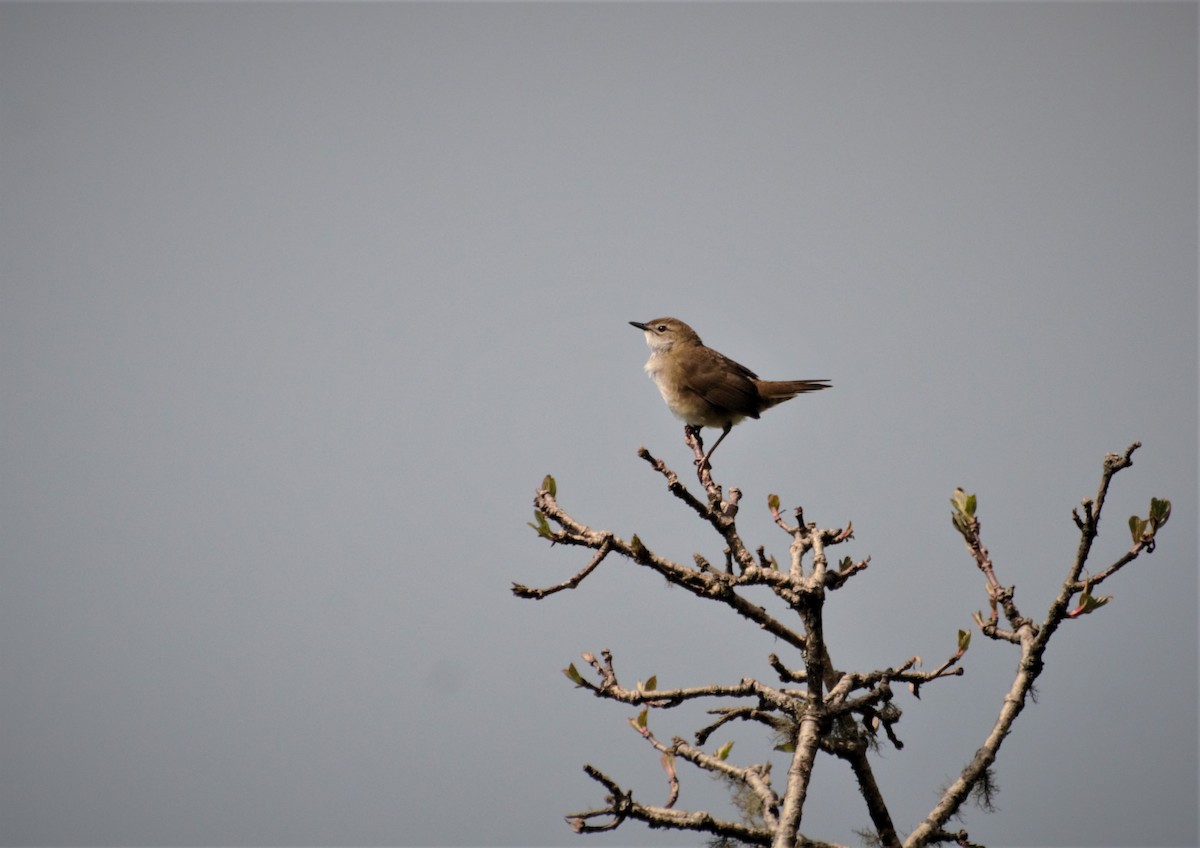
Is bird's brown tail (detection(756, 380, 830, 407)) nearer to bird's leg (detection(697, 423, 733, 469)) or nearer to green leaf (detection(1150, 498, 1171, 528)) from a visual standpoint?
bird's leg (detection(697, 423, 733, 469))

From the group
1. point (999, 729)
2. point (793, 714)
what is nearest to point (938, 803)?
point (999, 729)

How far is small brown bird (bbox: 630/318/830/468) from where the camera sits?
1081 centimetres

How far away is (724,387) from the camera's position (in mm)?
10828

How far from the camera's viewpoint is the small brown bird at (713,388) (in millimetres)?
10812

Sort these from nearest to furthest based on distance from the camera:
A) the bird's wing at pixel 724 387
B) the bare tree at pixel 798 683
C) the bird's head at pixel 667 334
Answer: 1. the bare tree at pixel 798 683
2. the bird's wing at pixel 724 387
3. the bird's head at pixel 667 334

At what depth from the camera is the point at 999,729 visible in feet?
16.4

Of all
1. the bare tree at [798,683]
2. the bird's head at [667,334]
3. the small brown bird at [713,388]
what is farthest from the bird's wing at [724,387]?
the bare tree at [798,683]

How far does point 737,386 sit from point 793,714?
646 cm

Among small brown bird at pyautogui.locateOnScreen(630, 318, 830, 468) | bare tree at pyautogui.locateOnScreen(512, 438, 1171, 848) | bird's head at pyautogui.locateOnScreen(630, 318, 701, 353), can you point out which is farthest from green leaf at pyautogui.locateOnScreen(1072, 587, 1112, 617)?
bird's head at pyautogui.locateOnScreen(630, 318, 701, 353)

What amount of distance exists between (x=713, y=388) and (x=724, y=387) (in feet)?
0.42

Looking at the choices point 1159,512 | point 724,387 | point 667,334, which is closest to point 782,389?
point 724,387

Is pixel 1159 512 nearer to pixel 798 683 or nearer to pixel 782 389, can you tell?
pixel 798 683

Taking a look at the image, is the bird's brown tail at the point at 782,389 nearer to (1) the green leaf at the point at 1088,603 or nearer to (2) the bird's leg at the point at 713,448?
(2) the bird's leg at the point at 713,448

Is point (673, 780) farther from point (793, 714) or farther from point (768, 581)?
point (768, 581)
